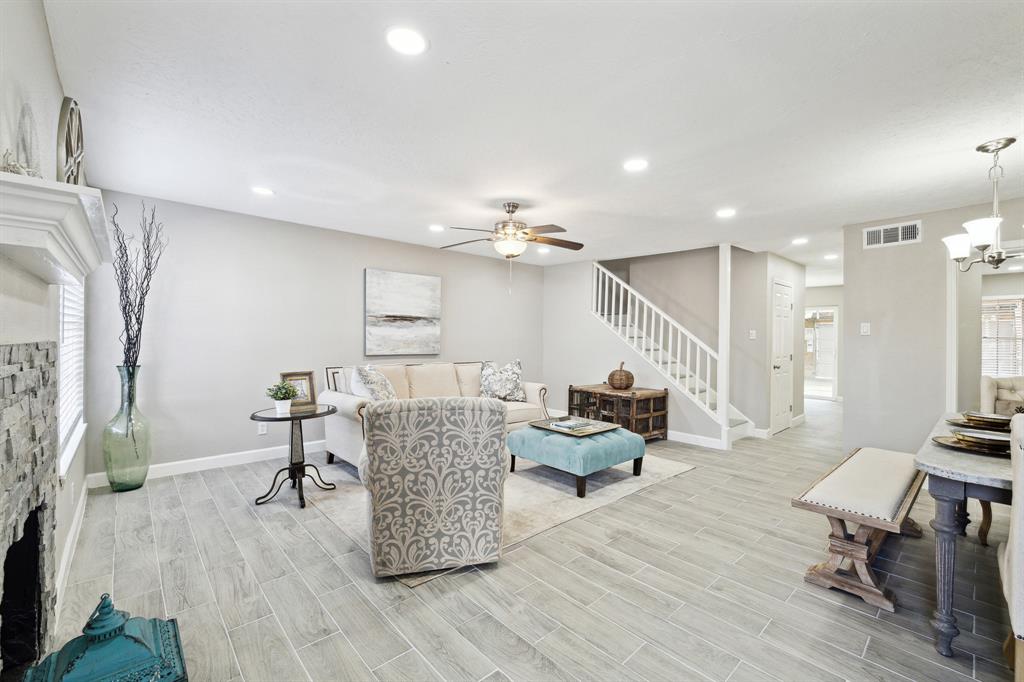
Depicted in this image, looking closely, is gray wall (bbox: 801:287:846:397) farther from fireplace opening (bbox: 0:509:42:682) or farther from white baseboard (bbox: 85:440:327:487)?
fireplace opening (bbox: 0:509:42:682)

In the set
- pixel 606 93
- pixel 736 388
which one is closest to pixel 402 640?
pixel 606 93

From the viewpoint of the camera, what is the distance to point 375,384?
13.9 ft

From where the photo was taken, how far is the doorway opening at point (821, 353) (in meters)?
10.3

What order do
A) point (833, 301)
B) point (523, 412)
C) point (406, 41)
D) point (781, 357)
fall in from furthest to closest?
1. point (833, 301)
2. point (781, 357)
3. point (523, 412)
4. point (406, 41)

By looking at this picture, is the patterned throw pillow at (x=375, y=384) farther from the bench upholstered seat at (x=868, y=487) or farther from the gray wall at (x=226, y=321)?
the bench upholstered seat at (x=868, y=487)

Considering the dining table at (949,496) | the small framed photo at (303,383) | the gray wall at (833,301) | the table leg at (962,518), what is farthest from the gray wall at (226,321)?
the gray wall at (833,301)

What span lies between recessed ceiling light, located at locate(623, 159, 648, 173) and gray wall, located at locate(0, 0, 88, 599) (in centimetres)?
281

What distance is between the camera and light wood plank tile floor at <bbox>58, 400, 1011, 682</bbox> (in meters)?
1.79

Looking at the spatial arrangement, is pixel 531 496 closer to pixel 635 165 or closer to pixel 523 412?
pixel 523 412

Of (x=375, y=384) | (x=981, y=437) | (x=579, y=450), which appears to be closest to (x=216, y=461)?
(x=375, y=384)

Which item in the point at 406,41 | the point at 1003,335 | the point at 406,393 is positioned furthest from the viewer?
the point at 1003,335

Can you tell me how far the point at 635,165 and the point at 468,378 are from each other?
10.7ft

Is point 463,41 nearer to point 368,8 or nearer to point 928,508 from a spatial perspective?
point 368,8

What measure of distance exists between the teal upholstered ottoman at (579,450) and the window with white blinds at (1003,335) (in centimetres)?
753
